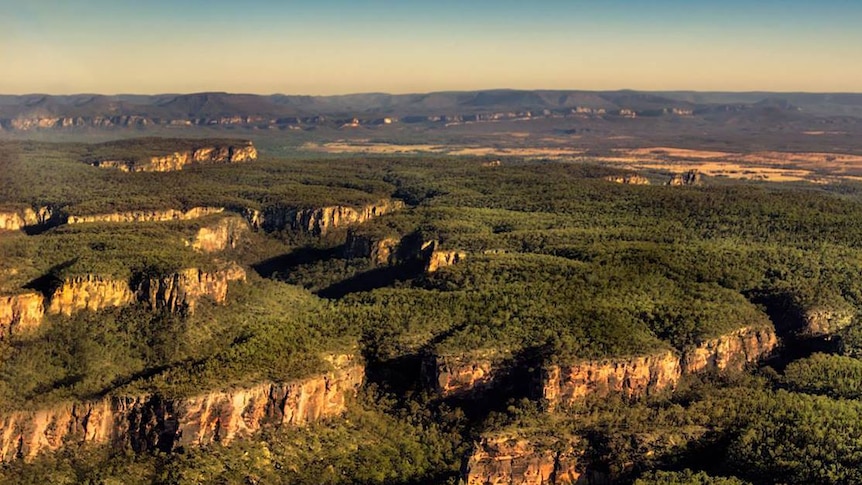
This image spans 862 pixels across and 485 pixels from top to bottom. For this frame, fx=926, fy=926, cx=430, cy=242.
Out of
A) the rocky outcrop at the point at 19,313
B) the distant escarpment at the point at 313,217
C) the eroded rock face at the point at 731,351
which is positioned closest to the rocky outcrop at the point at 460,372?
the eroded rock face at the point at 731,351

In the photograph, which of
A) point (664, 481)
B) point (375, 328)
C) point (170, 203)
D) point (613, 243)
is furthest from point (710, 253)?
point (170, 203)

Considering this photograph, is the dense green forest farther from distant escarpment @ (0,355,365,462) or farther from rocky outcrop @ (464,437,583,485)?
distant escarpment @ (0,355,365,462)

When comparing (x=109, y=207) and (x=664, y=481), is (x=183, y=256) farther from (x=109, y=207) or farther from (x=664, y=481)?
(x=664, y=481)

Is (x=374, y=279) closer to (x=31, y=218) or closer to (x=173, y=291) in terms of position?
(x=173, y=291)

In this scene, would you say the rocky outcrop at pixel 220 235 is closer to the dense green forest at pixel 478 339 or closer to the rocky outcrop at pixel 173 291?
the dense green forest at pixel 478 339

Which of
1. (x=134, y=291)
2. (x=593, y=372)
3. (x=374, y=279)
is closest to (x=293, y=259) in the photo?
(x=374, y=279)
